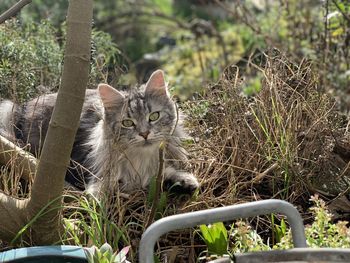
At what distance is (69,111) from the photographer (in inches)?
117

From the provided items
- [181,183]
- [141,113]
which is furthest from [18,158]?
[181,183]

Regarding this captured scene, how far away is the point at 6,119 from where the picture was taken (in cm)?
450

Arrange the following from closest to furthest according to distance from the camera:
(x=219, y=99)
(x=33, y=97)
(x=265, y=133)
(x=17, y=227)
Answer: (x=17, y=227) < (x=265, y=133) < (x=219, y=99) < (x=33, y=97)

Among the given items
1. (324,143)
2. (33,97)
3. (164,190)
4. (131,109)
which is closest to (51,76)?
(33,97)

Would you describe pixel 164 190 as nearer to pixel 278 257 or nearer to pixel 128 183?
pixel 128 183

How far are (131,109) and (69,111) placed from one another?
1.19 meters

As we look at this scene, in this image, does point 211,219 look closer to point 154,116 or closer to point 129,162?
point 129,162

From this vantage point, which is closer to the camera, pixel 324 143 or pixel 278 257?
pixel 278 257

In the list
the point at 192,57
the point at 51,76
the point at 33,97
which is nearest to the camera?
the point at 33,97

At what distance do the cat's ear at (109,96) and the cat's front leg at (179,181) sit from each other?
0.47 meters

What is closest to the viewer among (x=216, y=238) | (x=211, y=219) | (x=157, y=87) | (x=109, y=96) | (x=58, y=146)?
(x=211, y=219)

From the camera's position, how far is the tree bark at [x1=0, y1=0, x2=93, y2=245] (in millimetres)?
2928

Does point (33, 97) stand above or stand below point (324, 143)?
above

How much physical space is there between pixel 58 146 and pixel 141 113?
1.17m
